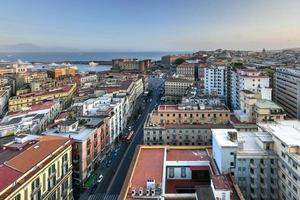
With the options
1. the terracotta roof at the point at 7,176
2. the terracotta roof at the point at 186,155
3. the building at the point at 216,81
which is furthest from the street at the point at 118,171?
the building at the point at 216,81

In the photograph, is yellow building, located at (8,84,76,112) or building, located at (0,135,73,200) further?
yellow building, located at (8,84,76,112)

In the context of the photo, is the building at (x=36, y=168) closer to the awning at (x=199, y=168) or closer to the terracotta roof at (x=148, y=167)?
the terracotta roof at (x=148, y=167)

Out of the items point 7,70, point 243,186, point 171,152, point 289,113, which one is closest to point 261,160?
point 243,186

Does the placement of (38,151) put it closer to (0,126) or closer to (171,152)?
(171,152)

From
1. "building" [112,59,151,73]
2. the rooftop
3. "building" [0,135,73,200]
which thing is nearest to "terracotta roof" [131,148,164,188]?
"building" [0,135,73,200]

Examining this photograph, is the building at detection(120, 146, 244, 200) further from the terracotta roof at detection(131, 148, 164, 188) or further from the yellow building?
the yellow building

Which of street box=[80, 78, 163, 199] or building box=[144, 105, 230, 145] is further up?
building box=[144, 105, 230, 145]

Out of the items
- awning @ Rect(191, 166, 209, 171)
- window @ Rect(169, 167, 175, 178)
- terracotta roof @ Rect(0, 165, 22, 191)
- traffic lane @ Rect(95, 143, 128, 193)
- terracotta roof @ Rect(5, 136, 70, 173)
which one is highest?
terracotta roof @ Rect(5, 136, 70, 173)

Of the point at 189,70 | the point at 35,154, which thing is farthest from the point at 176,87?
the point at 35,154
